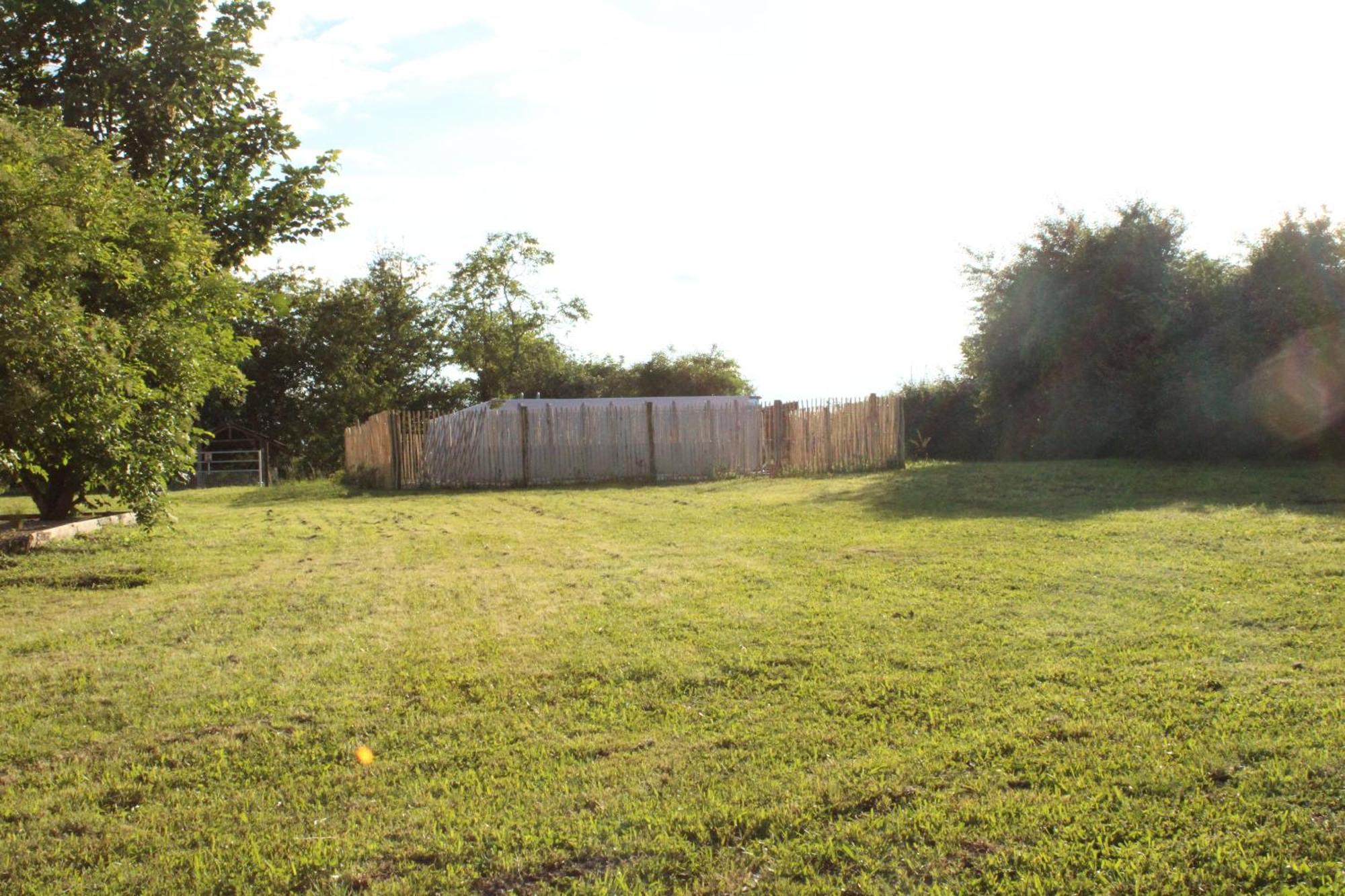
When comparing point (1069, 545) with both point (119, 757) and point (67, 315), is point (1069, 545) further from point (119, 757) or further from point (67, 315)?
point (67, 315)

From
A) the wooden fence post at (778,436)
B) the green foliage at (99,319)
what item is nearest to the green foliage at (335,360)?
the wooden fence post at (778,436)

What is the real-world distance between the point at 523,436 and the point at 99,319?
13.0 m

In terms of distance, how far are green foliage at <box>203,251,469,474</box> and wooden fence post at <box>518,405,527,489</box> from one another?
2111 cm

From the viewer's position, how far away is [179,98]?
13844 mm

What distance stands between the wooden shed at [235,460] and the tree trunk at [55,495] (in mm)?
19396

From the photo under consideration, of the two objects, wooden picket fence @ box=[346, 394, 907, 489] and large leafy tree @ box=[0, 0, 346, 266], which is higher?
large leafy tree @ box=[0, 0, 346, 266]

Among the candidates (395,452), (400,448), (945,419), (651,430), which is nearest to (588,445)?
(651,430)

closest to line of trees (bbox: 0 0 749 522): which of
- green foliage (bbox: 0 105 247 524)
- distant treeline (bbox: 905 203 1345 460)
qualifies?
green foliage (bbox: 0 105 247 524)

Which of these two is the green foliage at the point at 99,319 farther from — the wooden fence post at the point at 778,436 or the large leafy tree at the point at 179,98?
the wooden fence post at the point at 778,436

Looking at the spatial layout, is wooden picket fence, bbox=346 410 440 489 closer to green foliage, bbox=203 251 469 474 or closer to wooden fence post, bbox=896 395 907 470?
wooden fence post, bbox=896 395 907 470

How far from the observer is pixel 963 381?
25.7 m

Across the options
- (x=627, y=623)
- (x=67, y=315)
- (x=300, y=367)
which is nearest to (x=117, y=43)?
(x=67, y=315)

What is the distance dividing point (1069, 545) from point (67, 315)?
834 cm

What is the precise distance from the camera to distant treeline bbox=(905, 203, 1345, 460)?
54.5 feet
